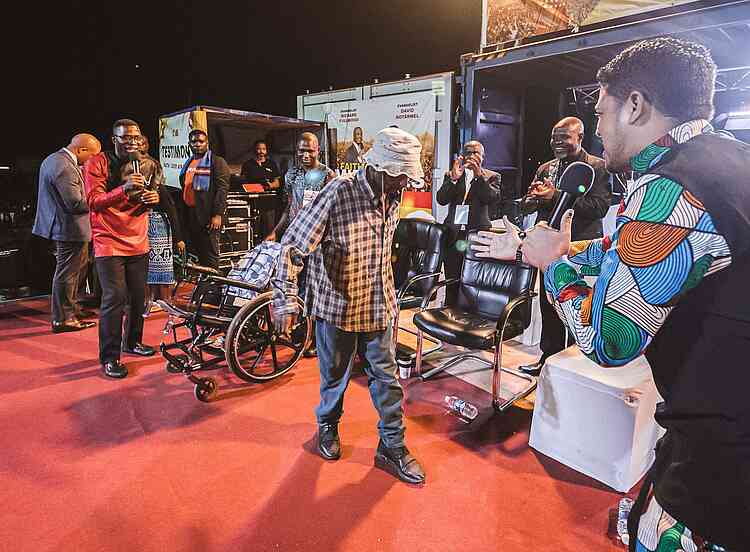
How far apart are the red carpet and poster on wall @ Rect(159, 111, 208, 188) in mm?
3606

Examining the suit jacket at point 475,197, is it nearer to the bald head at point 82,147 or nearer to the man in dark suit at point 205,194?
the man in dark suit at point 205,194

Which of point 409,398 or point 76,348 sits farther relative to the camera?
point 76,348

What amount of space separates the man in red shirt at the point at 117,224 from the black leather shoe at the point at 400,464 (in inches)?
84.9

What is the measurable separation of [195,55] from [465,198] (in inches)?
246

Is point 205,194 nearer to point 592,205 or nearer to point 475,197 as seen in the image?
point 475,197

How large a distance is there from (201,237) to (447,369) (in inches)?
131

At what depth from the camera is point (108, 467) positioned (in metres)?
2.54

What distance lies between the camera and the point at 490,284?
3613 mm

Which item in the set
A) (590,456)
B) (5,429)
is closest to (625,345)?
(590,456)

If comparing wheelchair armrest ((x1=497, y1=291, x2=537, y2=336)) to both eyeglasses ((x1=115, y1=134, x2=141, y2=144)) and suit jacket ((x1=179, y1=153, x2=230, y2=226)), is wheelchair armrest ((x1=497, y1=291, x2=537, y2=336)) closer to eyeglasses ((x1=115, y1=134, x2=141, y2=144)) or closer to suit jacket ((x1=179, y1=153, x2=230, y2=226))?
eyeglasses ((x1=115, y1=134, x2=141, y2=144))

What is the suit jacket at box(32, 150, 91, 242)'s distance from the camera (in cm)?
422

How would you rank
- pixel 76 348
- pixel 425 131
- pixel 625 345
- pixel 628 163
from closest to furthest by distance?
pixel 625 345 → pixel 628 163 → pixel 76 348 → pixel 425 131

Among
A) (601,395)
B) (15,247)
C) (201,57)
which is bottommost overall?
(601,395)

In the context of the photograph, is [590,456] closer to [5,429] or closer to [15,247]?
[5,429]
